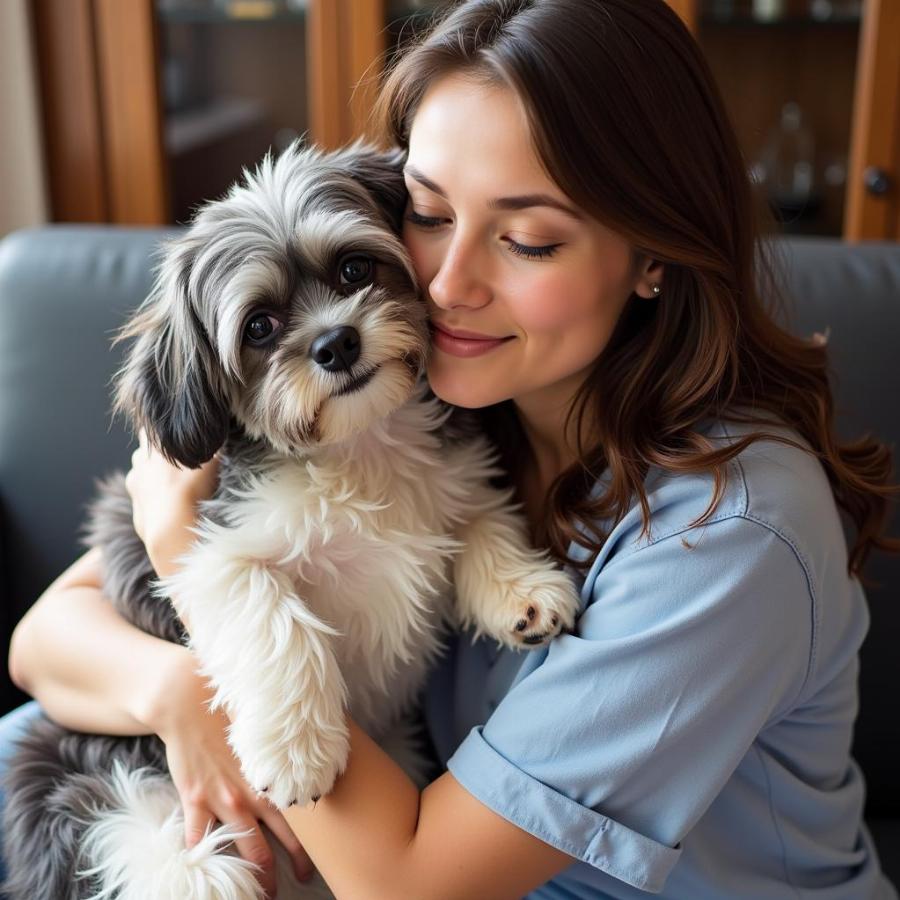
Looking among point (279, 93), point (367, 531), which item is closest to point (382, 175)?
point (367, 531)

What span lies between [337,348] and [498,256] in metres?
0.25

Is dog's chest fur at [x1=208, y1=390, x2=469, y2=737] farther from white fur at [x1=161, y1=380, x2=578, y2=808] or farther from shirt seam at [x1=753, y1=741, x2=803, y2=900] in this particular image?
shirt seam at [x1=753, y1=741, x2=803, y2=900]

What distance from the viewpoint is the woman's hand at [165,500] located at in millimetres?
1603

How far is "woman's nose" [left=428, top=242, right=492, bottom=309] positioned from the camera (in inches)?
56.8

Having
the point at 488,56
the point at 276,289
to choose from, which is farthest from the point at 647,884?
the point at 488,56

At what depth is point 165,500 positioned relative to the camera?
1.65 m

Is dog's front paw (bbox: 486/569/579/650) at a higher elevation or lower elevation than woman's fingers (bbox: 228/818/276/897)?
higher

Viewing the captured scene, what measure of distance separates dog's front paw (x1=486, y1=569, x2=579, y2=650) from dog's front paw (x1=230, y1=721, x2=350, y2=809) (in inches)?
11.1

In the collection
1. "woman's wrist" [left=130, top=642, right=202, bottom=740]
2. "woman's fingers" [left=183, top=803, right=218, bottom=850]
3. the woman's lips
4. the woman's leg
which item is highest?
the woman's lips

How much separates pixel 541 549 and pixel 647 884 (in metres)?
0.57

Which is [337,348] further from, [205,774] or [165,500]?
[205,774]

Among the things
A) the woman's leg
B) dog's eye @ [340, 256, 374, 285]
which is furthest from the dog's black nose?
the woman's leg

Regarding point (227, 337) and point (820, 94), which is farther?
point (820, 94)

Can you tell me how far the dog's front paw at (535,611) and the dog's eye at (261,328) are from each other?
0.49m
